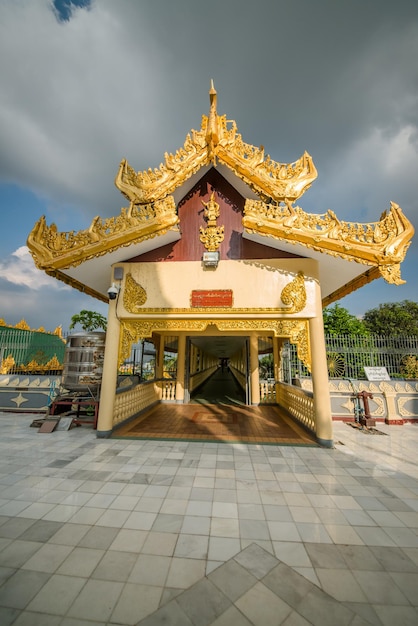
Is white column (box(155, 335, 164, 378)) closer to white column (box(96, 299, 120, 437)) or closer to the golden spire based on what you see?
white column (box(96, 299, 120, 437))

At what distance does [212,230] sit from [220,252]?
601mm

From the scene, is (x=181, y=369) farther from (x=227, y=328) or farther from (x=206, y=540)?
(x=206, y=540)

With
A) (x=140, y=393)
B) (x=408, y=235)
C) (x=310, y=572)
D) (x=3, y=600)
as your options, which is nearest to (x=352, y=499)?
(x=310, y=572)

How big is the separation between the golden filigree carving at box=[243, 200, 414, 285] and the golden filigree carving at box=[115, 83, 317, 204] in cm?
93

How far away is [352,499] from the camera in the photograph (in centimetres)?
327

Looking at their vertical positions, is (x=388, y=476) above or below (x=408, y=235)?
below

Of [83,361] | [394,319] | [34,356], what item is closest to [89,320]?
[34,356]

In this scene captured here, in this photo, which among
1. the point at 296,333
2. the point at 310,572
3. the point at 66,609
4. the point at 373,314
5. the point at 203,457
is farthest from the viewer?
the point at 373,314

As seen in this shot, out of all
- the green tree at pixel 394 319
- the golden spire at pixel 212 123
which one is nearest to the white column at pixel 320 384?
the golden spire at pixel 212 123

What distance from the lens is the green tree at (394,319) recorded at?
32156 millimetres

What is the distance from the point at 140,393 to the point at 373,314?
3912 cm

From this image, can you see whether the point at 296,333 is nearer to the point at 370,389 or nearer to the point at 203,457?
the point at 203,457

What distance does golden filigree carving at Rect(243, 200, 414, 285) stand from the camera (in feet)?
16.9

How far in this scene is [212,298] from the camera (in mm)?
5902
